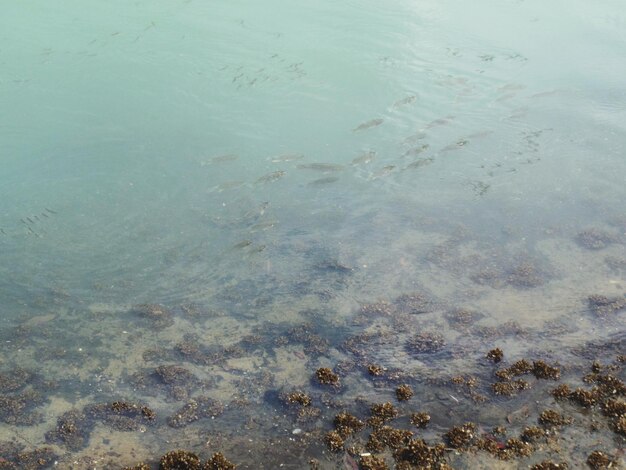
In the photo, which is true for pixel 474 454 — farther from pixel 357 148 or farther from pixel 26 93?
pixel 26 93

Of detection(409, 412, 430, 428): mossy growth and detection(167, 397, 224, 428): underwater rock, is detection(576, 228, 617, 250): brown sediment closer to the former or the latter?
detection(409, 412, 430, 428): mossy growth

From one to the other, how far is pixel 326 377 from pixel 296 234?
18.3ft

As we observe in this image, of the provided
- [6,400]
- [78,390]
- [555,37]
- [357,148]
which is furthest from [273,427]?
[555,37]

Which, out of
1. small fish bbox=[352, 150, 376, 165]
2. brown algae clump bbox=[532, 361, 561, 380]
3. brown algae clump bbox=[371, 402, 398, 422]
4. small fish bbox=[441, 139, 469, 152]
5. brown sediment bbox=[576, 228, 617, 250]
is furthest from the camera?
small fish bbox=[441, 139, 469, 152]

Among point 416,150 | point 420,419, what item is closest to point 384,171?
point 416,150

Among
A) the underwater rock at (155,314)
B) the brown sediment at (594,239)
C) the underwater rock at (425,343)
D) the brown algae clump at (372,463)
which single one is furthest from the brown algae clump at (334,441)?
the brown sediment at (594,239)

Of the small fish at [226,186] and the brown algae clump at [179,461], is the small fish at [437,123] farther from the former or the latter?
the brown algae clump at [179,461]

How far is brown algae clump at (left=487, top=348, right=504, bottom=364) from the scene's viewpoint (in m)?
9.74

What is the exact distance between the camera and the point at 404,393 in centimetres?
899

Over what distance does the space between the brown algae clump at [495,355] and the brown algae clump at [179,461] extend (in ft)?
18.8

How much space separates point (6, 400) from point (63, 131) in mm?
13607

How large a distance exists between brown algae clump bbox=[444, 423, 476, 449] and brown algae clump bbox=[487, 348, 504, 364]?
6.32 feet

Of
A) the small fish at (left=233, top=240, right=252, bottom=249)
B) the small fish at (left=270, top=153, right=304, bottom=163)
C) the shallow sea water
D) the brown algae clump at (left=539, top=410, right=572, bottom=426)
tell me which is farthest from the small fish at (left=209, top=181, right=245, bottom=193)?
the brown algae clump at (left=539, top=410, right=572, bottom=426)

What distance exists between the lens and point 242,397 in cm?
925
